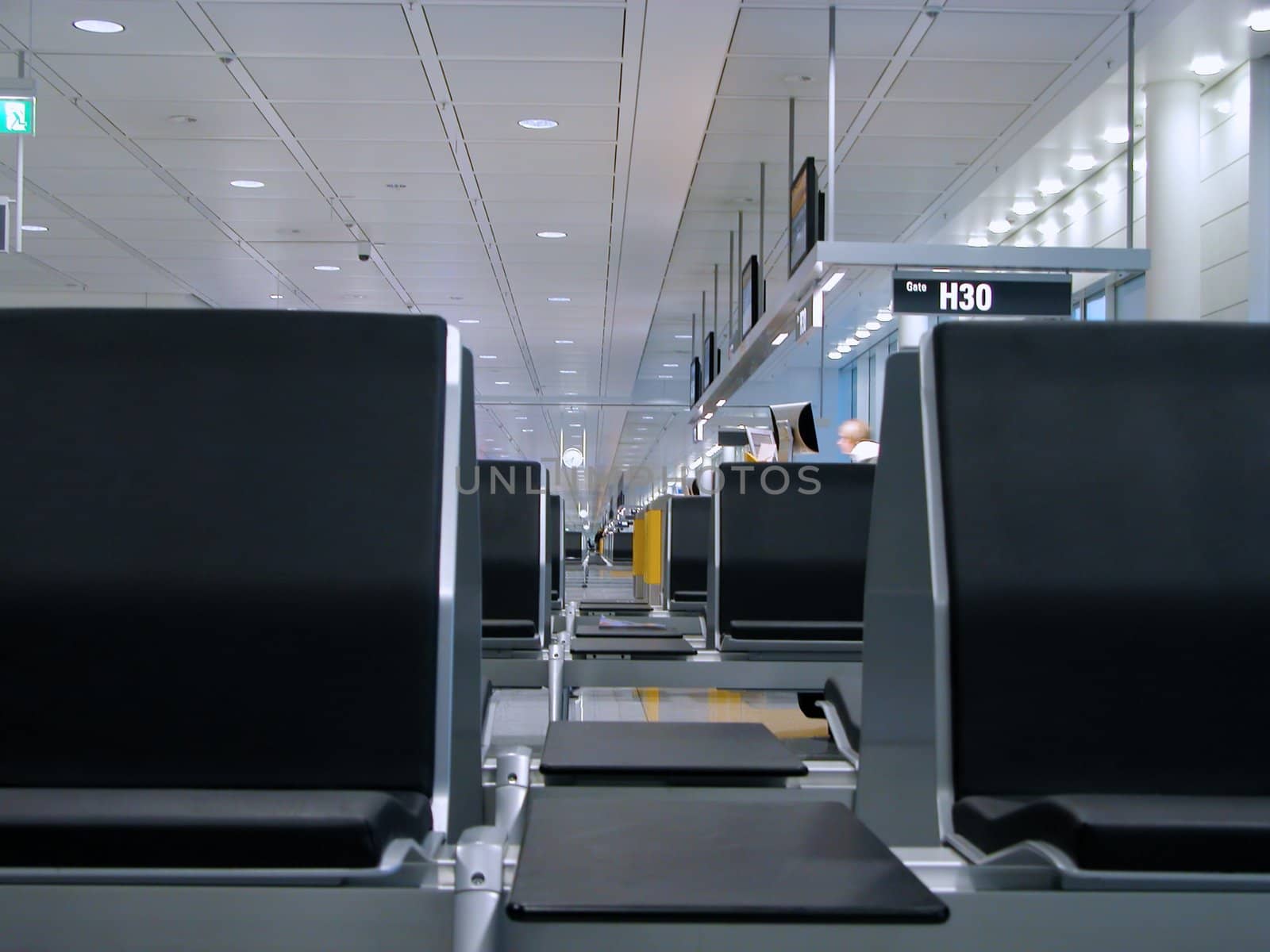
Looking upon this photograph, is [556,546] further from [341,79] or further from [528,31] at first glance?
[341,79]

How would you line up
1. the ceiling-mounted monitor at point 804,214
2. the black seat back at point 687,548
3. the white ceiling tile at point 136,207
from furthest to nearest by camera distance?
the white ceiling tile at point 136,207, the ceiling-mounted monitor at point 804,214, the black seat back at point 687,548

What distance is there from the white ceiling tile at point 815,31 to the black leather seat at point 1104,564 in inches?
266

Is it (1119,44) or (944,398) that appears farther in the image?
(1119,44)

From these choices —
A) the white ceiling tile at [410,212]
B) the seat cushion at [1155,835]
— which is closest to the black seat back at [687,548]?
the white ceiling tile at [410,212]

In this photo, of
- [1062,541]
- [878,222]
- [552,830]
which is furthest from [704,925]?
[878,222]

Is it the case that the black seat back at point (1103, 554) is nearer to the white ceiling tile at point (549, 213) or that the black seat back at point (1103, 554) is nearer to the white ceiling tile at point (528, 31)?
the white ceiling tile at point (528, 31)

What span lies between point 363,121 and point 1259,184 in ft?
21.3

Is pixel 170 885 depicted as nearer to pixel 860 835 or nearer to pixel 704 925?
pixel 704 925

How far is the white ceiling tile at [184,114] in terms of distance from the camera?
377 inches

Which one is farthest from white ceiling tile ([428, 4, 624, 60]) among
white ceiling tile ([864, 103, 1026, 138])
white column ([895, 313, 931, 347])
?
white column ([895, 313, 931, 347])

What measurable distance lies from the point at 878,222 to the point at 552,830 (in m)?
12.9

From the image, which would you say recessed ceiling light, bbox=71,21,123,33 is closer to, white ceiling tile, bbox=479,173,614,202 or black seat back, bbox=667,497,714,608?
white ceiling tile, bbox=479,173,614,202

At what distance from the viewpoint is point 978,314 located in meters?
9.13

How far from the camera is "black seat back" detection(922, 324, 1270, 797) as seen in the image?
5.72 ft
